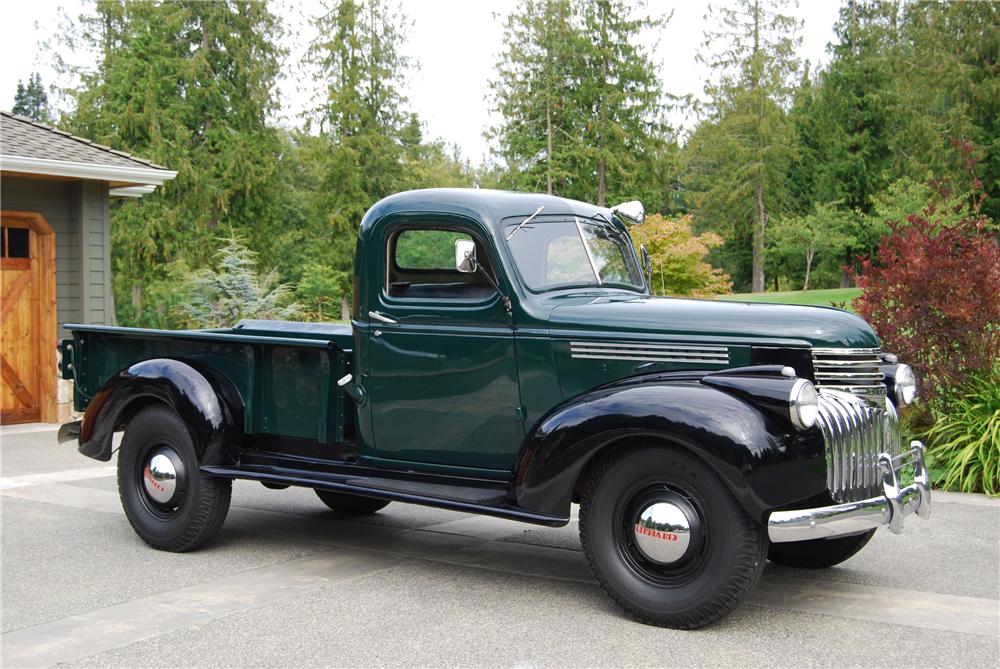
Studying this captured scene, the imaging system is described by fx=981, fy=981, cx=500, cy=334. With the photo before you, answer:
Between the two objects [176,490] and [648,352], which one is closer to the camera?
[648,352]

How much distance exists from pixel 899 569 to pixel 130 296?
1356 inches

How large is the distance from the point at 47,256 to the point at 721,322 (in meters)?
10.2

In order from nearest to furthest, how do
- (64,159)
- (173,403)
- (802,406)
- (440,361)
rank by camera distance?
(802,406) < (440,361) < (173,403) < (64,159)

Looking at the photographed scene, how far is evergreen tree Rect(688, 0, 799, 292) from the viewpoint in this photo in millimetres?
41500

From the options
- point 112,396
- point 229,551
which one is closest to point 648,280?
point 229,551

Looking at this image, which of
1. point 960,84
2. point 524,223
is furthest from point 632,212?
point 960,84

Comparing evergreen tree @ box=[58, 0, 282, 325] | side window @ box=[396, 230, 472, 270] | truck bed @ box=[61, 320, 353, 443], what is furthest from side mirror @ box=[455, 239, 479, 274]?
evergreen tree @ box=[58, 0, 282, 325]

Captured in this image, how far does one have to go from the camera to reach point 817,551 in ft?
18.2

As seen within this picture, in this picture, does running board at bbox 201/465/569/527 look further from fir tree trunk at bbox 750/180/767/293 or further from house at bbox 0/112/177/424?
fir tree trunk at bbox 750/180/767/293

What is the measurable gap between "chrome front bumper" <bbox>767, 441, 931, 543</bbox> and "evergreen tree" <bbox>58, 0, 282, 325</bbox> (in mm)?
28144

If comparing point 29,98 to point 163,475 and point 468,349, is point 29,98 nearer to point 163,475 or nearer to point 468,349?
point 163,475

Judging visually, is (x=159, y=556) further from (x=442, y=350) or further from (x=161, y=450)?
(x=442, y=350)

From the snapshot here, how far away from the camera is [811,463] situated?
4262mm

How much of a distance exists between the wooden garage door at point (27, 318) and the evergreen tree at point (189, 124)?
18.5 meters
